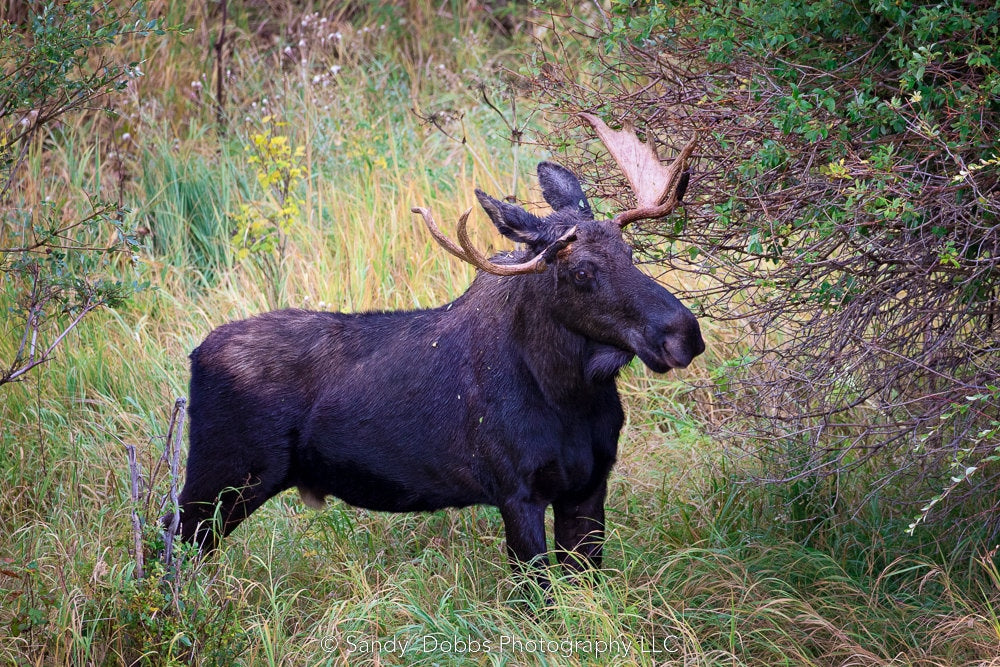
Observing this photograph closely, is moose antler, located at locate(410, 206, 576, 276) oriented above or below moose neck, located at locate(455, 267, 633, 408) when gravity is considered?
above

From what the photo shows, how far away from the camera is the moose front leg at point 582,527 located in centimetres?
476

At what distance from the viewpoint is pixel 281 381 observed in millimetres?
5078

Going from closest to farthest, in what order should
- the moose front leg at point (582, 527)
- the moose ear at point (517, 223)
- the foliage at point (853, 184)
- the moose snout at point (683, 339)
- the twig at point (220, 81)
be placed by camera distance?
1. the foliage at point (853, 184)
2. the moose snout at point (683, 339)
3. the moose ear at point (517, 223)
4. the moose front leg at point (582, 527)
5. the twig at point (220, 81)

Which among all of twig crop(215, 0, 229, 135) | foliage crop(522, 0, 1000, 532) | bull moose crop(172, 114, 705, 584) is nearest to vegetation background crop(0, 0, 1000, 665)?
foliage crop(522, 0, 1000, 532)

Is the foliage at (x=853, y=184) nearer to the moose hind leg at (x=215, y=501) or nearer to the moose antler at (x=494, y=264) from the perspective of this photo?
the moose antler at (x=494, y=264)

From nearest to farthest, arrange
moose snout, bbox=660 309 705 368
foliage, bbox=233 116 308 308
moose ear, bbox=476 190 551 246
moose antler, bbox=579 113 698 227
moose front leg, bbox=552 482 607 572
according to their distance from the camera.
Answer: moose snout, bbox=660 309 705 368 < moose antler, bbox=579 113 698 227 < moose ear, bbox=476 190 551 246 < moose front leg, bbox=552 482 607 572 < foliage, bbox=233 116 308 308

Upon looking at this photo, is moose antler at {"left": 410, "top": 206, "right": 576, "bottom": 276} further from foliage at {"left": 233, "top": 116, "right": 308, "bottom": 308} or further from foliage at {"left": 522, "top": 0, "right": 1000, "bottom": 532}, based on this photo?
foliage at {"left": 233, "top": 116, "right": 308, "bottom": 308}

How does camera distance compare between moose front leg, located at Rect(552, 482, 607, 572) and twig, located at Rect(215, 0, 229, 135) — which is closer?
moose front leg, located at Rect(552, 482, 607, 572)

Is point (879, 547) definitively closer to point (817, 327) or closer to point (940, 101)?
point (817, 327)

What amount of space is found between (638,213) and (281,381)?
1.78 m

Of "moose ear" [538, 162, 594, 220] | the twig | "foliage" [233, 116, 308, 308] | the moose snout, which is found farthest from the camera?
the twig

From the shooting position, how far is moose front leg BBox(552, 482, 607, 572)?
4.76 metres

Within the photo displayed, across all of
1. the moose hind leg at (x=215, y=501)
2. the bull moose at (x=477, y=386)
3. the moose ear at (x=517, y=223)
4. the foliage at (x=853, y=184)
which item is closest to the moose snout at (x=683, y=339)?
the bull moose at (x=477, y=386)

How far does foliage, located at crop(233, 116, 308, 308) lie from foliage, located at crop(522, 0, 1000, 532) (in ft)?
8.75
